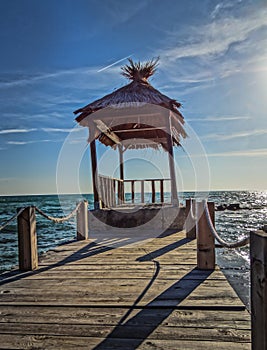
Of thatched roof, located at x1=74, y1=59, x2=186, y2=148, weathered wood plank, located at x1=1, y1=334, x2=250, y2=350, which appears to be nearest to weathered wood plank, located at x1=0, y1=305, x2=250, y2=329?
weathered wood plank, located at x1=1, y1=334, x2=250, y2=350

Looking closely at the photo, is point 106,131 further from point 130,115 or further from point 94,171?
point 94,171

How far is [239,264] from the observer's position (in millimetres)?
6520

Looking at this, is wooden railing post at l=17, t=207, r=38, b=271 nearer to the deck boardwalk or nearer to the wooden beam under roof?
the deck boardwalk

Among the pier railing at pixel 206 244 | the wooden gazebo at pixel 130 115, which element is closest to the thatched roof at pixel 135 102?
the wooden gazebo at pixel 130 115

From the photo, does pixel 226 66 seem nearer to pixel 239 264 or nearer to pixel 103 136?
pixel 103 136

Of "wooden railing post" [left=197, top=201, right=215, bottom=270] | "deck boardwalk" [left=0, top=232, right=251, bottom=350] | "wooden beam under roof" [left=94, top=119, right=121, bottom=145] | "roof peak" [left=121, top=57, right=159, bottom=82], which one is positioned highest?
"roof peak" [left=121, top=57, right=159, bottom=82]

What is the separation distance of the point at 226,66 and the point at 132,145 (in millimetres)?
5215

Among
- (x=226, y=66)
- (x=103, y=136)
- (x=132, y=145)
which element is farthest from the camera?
(x=132, y=145)

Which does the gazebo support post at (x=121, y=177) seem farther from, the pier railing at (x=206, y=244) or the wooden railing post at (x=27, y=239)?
the wooden railing post at (x=27, y=239)

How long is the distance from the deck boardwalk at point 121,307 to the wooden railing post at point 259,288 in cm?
58

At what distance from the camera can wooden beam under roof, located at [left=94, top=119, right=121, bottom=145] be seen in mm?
7922

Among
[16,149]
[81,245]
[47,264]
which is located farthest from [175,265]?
[16,149]

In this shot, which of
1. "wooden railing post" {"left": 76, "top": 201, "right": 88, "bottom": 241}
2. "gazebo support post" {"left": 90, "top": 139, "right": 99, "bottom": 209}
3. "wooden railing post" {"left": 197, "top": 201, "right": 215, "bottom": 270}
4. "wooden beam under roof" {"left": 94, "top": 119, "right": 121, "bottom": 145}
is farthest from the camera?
"wooden beam under roof" {"left": 94, "top": 119, "right": 121, "bottom": 145}

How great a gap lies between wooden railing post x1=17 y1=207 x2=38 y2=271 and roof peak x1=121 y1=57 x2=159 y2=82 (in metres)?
6.25
